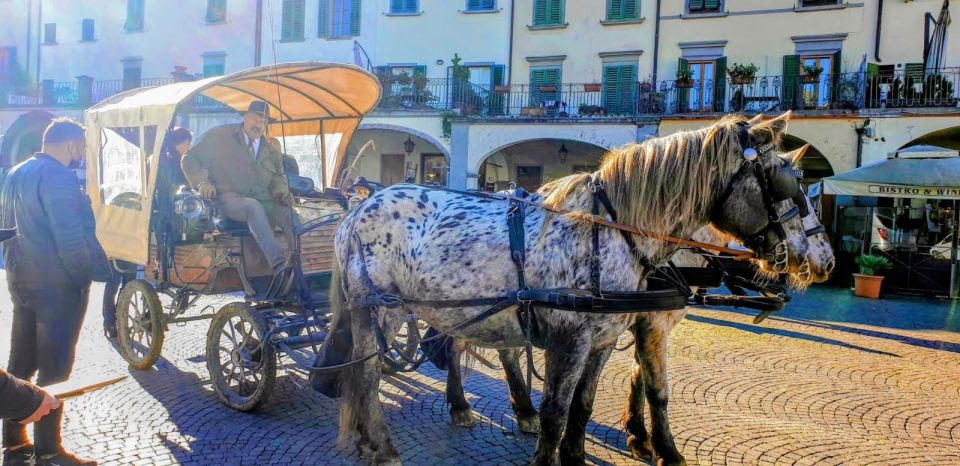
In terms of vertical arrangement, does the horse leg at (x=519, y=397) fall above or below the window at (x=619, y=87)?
below

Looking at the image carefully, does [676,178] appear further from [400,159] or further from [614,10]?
[400,159]

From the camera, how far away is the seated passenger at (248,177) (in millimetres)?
4762

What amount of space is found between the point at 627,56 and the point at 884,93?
7185 mm

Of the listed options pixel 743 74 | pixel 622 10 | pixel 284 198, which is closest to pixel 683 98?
pixel 743 74

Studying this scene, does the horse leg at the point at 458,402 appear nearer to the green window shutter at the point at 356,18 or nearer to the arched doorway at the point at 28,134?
the arched doorway at the point at 28,134

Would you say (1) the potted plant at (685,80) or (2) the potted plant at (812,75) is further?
(1) the potted plant at (685,80)

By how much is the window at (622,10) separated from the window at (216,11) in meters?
14.8

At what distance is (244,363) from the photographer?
4598mm

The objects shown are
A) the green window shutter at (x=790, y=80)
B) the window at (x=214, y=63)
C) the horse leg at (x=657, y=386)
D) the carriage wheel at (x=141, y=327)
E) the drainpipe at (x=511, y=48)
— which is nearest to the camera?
the horse leg at (x=657, y=386)

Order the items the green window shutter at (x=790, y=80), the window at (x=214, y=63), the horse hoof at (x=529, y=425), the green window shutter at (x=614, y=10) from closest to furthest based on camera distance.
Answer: the horse hoof at (x=529, y=425)
the green window shutter at (x=790, y=80)
the green window shutter at (x=614, y=10)
the window at (x=214, y=63)

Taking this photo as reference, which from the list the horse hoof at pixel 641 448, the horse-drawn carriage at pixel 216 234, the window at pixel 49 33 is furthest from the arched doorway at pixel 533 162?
the window at pixel 49 33

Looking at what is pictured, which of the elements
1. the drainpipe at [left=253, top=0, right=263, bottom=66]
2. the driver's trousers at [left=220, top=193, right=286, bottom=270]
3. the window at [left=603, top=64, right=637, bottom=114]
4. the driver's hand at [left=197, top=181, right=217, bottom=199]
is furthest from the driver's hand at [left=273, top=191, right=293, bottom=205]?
the drainpipe at [left=253, top=0, right=263, bottom=66]

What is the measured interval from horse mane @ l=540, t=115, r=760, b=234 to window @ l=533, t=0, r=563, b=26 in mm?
18657

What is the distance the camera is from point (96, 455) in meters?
3.74
